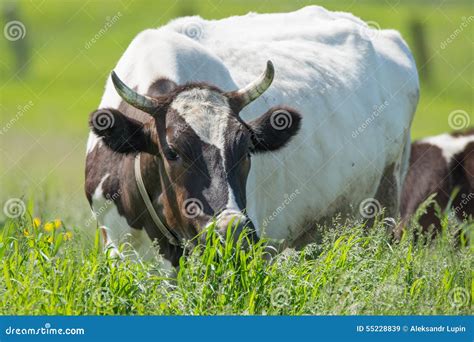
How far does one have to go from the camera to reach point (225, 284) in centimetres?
638

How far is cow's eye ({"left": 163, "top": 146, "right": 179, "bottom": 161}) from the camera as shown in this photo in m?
7.09

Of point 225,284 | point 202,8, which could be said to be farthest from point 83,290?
point 202,8

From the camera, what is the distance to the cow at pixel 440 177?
493 inches

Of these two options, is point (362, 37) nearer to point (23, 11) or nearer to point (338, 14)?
point (338, 14)
